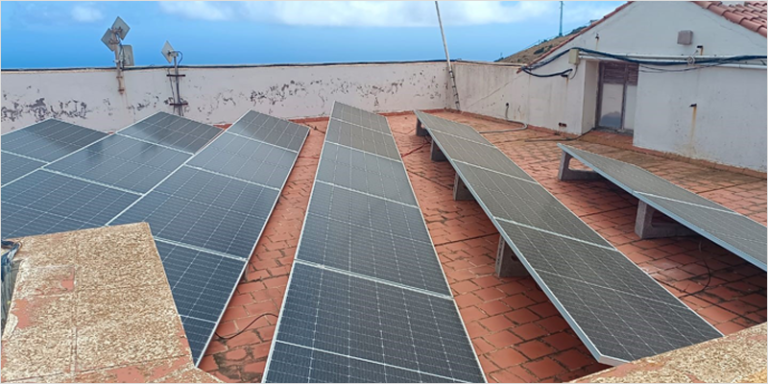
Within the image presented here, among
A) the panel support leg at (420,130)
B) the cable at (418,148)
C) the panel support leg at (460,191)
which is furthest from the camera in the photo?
the panel support leg at (420,130)

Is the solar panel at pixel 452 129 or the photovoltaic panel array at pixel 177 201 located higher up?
the solar panel at pixel 452 129

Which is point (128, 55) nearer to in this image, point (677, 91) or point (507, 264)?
point (507, 264)

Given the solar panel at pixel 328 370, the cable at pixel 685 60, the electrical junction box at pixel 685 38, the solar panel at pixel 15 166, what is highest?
the electrical junction box at pixel 685 38

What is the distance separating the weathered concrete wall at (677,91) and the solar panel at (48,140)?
1261 centimetres

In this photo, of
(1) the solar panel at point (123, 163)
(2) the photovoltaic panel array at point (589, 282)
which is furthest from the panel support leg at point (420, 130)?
(2) the photovoltaic panel array at point (589, 282)

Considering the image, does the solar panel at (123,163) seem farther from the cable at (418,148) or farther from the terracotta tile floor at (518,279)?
the cable at (418,148)

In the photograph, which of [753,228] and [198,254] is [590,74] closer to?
[753,228]

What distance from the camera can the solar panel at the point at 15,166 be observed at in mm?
7452

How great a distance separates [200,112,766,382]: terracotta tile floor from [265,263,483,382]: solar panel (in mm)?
858

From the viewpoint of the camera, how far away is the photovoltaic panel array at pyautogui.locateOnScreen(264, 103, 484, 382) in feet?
11.9

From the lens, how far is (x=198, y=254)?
224 inches

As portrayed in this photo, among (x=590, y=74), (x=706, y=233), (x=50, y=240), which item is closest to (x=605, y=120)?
(x=590, y=74)

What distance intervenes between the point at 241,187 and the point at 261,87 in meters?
11.2

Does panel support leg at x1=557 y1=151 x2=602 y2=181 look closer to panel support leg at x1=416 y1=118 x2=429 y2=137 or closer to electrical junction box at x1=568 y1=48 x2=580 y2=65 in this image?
panel support leg at x1=416 y1=118 x2=429 y2=137
